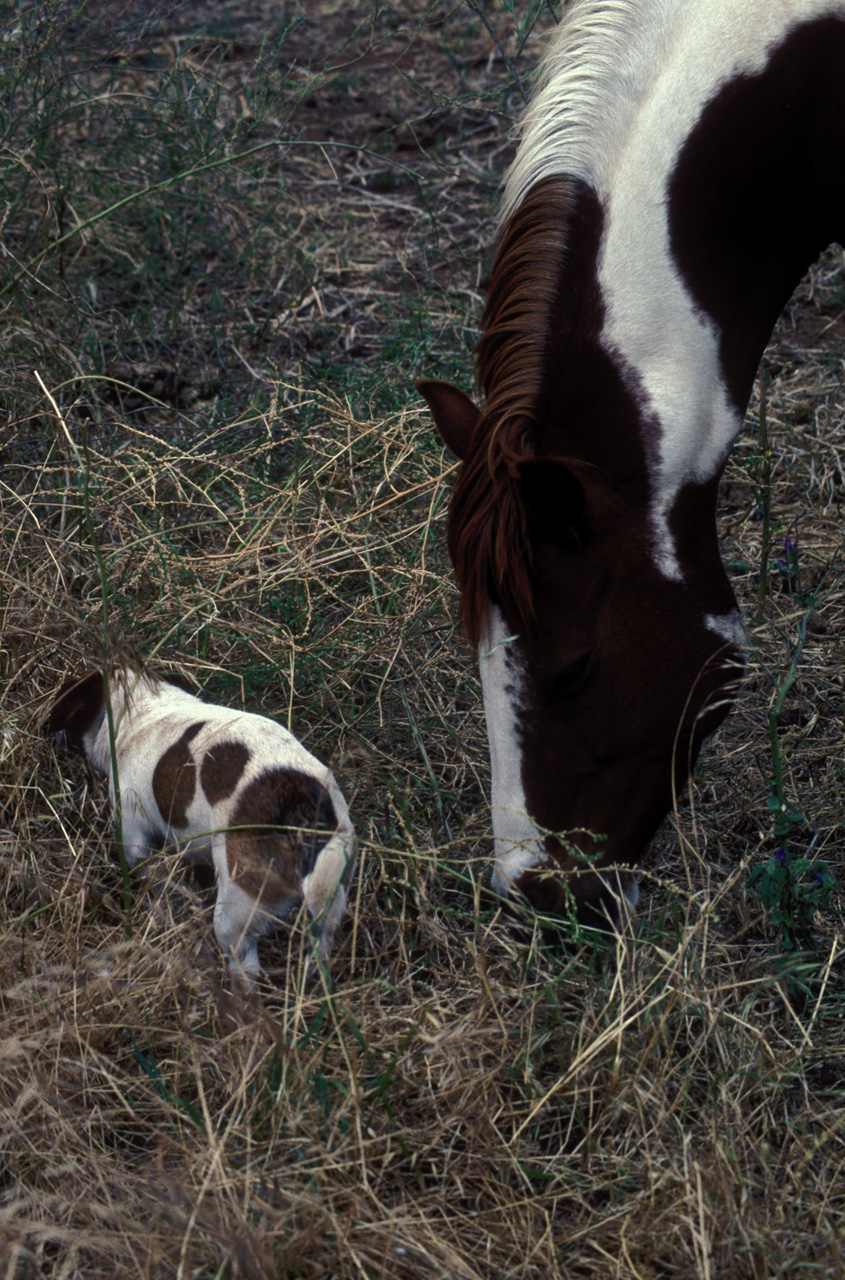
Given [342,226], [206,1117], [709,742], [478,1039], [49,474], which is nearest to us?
[206,1117]

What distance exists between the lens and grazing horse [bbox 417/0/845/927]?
6.05ft

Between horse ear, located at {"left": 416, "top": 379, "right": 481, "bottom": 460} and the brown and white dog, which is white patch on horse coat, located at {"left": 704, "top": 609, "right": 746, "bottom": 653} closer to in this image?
horse ear, located at {"left": 416, "top": 379, "right": 481, "bottom": 460}

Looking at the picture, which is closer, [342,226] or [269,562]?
[269,562]

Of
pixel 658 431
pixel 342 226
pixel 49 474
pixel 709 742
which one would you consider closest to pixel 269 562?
pixel 49 474

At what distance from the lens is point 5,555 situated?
2.72 m

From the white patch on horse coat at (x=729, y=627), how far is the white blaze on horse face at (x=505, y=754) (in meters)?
0.38

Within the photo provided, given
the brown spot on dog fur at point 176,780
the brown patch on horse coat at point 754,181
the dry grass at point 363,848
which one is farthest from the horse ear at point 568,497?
the brown spot on dog fur at point 176,780

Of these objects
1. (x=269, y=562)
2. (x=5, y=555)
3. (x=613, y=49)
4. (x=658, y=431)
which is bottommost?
Answer: (x=269, y=562)

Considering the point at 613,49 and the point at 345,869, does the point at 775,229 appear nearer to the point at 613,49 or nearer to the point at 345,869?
the point at 613,49

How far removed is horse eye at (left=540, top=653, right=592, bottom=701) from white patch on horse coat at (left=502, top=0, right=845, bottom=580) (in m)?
0.22

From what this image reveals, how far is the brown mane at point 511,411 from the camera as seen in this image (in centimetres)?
179

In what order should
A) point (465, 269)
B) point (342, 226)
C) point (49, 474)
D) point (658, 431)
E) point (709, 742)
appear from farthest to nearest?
point (342, 226) < point (465, 269) < point (49, 474) < point (709, 742) < point (658, 431)

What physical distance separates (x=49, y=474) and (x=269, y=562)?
0.68 metres

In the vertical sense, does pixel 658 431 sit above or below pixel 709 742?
above
